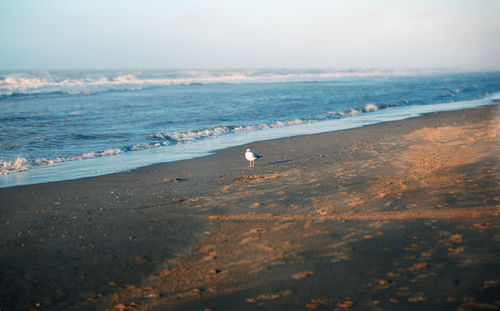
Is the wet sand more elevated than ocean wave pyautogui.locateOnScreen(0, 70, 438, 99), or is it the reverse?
ocean wave pyautogui.locateOnScreen(0, 70, 438, 99)

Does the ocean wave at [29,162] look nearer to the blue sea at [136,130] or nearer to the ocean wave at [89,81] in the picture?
the blue sea at [136,130]

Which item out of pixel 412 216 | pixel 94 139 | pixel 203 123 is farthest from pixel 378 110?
pixel 412 216

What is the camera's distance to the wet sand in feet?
12.8

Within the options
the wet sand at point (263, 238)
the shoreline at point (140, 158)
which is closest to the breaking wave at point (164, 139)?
the shoreline at point (140, 158)

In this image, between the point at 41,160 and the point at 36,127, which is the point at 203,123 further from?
the point at 41,160

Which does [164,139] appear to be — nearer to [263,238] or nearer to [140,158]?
[140,158]

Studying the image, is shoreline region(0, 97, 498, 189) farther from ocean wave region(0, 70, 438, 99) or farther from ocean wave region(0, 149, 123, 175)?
ocean wave region(0, 70, 438, 99)

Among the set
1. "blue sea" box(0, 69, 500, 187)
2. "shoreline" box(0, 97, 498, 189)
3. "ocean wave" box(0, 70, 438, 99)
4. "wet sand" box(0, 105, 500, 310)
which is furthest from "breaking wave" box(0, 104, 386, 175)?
"ocean wave" box(0, 70, 438, 99)

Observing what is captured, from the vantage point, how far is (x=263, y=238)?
522cm

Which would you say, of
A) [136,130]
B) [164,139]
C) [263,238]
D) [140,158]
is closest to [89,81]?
[136,130]

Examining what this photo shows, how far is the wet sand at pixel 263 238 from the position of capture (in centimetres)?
390

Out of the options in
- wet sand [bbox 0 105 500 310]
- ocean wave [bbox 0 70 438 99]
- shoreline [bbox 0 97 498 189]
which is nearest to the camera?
wet sand [bbox 0 105 500 310]

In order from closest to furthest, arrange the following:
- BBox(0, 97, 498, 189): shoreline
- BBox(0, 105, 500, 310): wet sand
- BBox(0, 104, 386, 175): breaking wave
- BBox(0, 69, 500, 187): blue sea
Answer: BBox(0, 105, 500, 310): wet sand, BBox(0, 97, 498, 189): shoreline, BBox(0, 104, 386, 175): breaking wave, BBox(0, 69, 500, 187): blue sea

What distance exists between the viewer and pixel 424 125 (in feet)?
49.6
